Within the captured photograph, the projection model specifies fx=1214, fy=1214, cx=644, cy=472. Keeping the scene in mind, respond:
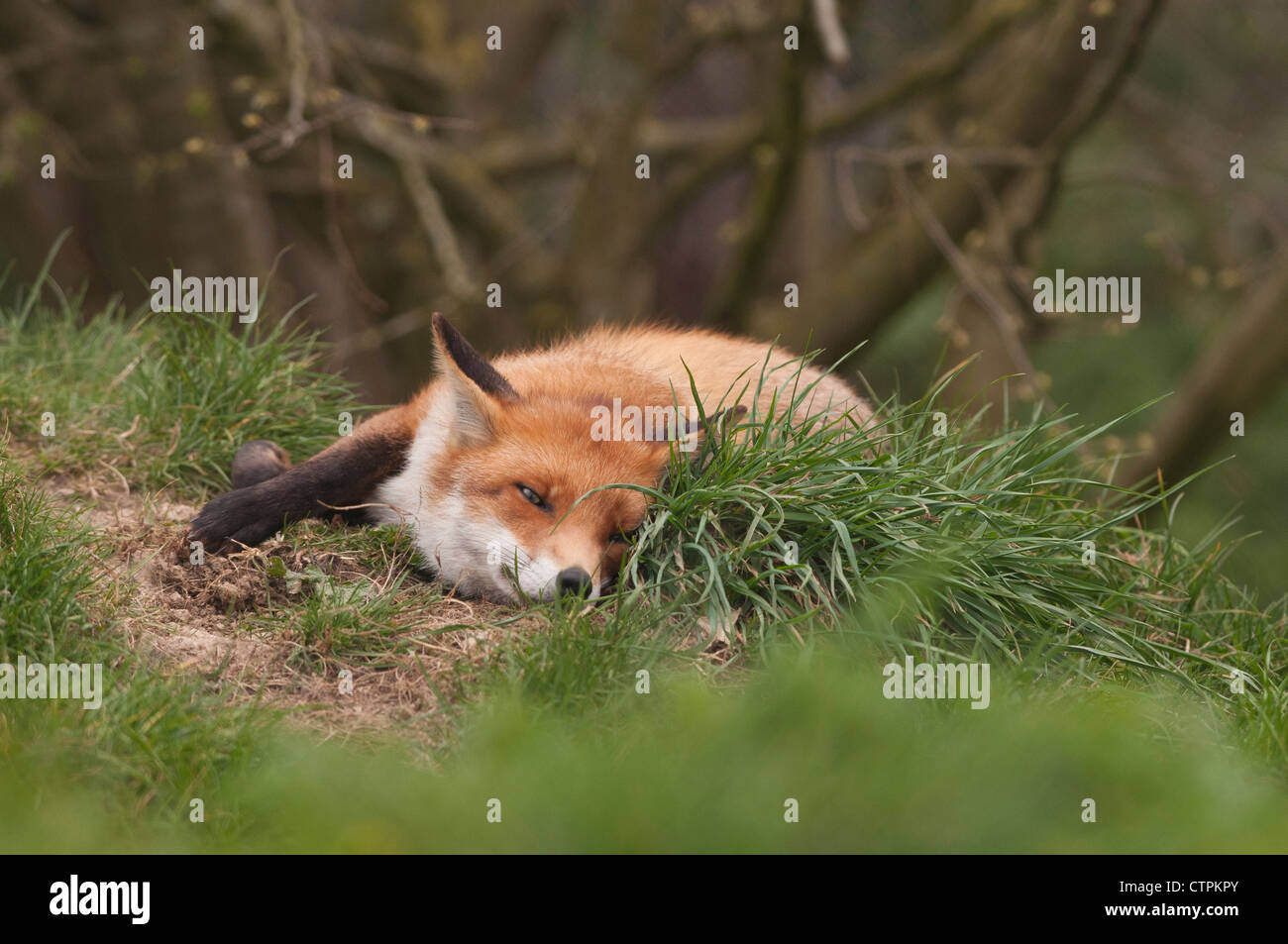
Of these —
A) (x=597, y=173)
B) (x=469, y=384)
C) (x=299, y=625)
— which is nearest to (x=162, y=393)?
(x=469, y=384)

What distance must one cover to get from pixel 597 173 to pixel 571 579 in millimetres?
7281

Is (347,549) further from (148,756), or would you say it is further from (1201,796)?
(1201,796)

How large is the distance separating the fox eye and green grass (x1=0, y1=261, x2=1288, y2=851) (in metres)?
0.44

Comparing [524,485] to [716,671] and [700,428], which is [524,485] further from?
[716,671]

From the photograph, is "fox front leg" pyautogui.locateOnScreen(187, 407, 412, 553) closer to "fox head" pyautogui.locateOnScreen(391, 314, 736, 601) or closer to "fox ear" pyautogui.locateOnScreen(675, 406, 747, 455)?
"fox head" pyautogui.locateOnScreen(391, 314, 736, 601)

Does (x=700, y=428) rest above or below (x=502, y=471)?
above

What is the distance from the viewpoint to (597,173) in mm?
11039

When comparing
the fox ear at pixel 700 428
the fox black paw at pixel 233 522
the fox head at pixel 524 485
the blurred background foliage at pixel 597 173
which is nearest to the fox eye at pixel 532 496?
the fox head at pixel 524 485

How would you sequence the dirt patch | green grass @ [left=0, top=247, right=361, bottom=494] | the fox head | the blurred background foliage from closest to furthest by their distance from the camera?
the dirt patch
the fox head
green grass @ [left=0, top=247, right=361, bottom=494]
the blurred background foliage

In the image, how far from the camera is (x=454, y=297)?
9227 millimetres

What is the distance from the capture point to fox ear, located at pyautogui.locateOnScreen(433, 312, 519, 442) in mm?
4922

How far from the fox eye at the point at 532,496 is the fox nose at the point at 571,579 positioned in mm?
363

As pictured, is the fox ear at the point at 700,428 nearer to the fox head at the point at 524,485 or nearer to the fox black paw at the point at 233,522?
the fox head at the point at 524,485

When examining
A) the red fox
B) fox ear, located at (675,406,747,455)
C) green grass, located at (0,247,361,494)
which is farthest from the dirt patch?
fox ear, located at (675,406,747,455)
